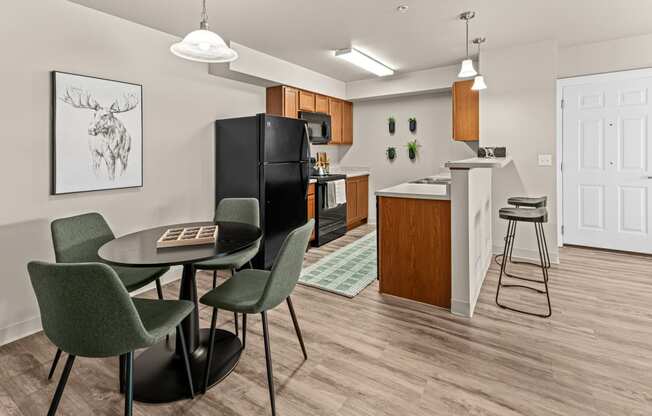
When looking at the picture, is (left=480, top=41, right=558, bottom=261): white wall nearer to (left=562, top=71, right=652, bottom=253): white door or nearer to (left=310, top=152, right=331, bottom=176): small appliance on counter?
(left=562, top=71, right=652, bottom=253): white door

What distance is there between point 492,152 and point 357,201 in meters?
2.35

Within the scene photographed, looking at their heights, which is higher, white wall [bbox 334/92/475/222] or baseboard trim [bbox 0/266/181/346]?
white wall [bbox 334/92/475/222]

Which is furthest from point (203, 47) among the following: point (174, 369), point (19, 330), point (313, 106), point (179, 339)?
point (313, 106)

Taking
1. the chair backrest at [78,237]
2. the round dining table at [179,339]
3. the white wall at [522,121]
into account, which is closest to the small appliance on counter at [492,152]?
the white wall at [522,121]

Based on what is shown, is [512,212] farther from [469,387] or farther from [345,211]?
[345,211]

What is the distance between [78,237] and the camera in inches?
87.7

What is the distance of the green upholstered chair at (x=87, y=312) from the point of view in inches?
50.1

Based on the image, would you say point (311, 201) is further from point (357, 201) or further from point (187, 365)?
point (187, 365)

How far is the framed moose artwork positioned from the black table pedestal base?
1.50 metres

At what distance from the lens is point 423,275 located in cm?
288

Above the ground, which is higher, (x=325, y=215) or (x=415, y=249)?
(x=325, y=215)

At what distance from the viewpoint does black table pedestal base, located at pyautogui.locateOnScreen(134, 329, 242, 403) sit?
1.81m

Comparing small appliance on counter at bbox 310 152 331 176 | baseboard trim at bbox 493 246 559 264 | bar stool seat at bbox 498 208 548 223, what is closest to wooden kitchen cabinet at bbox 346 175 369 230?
small appliance on counter at bbox 310 152 331 176

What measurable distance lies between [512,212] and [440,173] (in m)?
2.67
